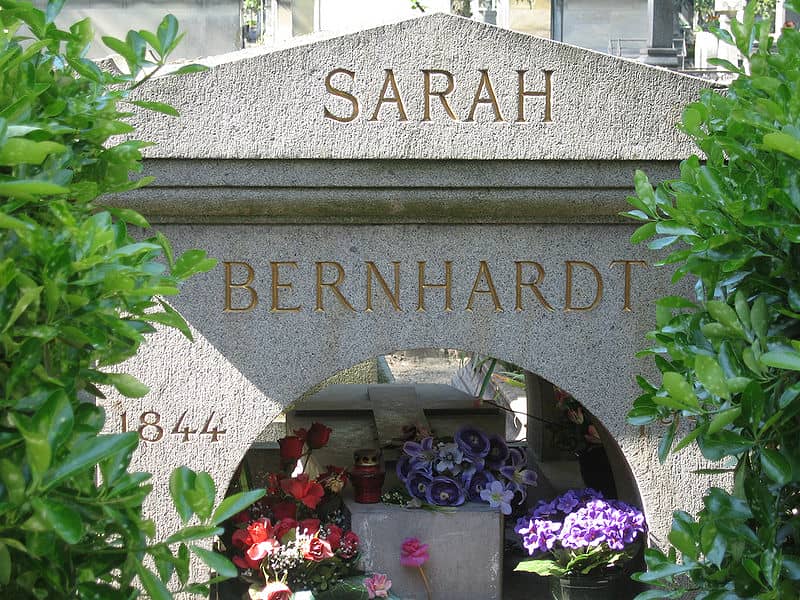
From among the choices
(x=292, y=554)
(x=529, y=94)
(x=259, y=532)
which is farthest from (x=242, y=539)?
(x=529, y=94)

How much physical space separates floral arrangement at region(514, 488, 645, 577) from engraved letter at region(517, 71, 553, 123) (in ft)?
3.85

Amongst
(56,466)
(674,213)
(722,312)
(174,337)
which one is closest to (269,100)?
(174,337)

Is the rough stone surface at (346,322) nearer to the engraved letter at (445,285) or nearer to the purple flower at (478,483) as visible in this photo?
the engraved letter at (445,285)

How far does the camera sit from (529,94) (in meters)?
3.12

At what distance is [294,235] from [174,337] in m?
0.44

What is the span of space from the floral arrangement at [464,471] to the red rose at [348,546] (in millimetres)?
265

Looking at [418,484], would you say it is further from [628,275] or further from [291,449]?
[628,275]

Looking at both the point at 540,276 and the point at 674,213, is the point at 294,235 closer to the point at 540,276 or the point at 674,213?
the point at 540,276

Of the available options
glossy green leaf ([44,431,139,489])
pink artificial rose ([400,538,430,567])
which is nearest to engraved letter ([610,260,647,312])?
pink artificial rose ([400,538,430,567])

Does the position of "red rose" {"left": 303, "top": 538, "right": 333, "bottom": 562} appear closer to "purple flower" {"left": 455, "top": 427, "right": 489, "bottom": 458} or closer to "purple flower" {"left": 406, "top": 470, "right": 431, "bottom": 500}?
"purple flower" {"left": 406, "top": 470, "right": 431, "bottom": 500}

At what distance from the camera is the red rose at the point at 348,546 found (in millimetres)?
3467

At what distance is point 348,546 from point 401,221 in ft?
3.28

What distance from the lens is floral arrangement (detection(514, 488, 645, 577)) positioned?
11.2 feet

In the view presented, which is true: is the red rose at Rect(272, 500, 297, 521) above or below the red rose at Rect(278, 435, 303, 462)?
below
